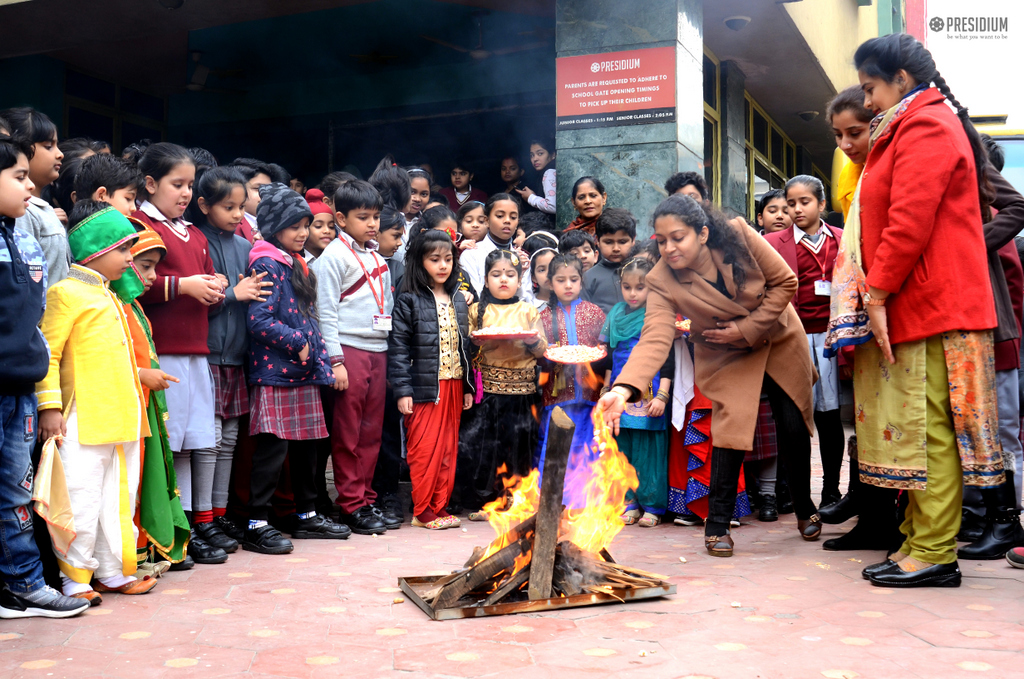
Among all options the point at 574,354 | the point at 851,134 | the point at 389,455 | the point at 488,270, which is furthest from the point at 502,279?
the point at 851,134

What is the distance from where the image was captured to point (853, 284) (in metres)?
3.85

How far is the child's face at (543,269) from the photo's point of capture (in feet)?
19.4

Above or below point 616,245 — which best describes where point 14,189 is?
below

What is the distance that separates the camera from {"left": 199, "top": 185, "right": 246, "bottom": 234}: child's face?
15.3 feet

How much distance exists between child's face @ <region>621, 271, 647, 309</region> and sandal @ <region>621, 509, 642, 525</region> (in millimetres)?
1291

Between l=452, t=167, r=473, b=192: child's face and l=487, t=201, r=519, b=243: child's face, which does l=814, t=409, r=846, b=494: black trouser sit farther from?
l=452, t=167, r=473, b=192: child's face

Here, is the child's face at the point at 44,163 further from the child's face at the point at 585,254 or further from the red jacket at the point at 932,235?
the red jacket at the point at 932,235

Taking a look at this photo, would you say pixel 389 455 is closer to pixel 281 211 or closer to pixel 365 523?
pixel 365 523

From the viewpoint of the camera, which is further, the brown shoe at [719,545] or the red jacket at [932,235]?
the brown shoe at [719,545]

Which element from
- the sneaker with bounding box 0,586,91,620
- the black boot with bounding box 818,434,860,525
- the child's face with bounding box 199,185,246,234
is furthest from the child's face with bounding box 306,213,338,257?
the black boot with bounding box 818,434,860,525

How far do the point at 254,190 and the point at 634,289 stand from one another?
270 cm

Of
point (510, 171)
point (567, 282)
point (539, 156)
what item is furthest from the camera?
point (510, 171)

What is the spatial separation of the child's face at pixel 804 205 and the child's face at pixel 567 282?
1452 millimetres

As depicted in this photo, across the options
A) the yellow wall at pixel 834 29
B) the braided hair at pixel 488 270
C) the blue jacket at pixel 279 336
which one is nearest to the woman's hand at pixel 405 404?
the blue jacket at pixel 279 336
